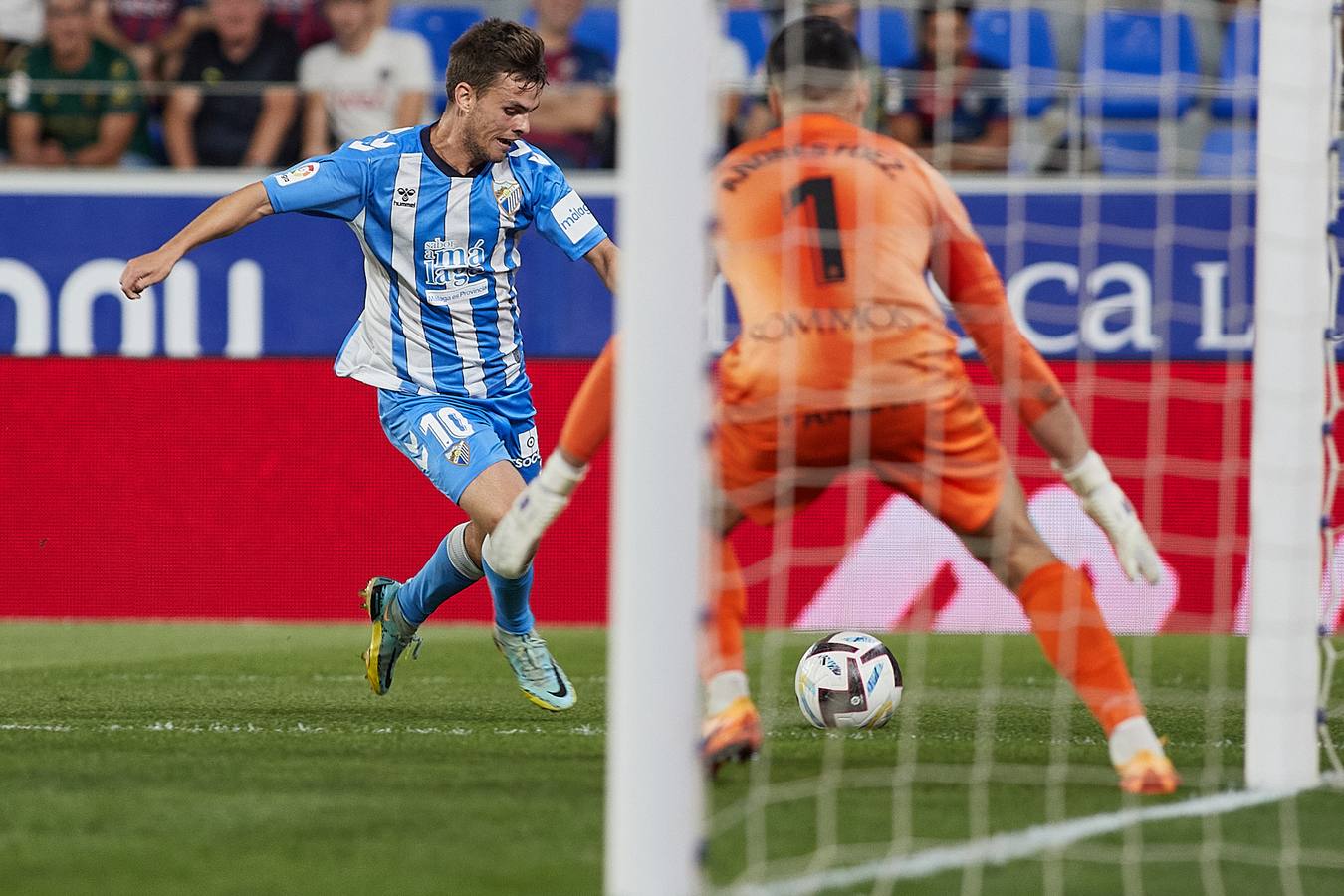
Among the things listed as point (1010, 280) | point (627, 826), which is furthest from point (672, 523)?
point (1010, 280)

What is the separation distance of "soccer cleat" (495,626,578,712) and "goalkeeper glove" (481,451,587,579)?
176 centimetres

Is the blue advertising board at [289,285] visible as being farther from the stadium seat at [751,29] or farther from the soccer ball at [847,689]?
the soccer ball at [847,689]

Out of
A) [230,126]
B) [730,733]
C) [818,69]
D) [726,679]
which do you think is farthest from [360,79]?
[730,733]

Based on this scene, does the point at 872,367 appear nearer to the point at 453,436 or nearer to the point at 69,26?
the point at 453,436

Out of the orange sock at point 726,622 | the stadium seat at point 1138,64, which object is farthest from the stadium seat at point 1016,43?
the orange sock at point 726,622

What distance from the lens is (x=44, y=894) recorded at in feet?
10.8

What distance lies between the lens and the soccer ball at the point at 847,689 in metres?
5.50

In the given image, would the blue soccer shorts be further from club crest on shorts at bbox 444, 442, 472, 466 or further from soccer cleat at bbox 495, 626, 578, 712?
soccer cleat at bbox 495, 626, 578, 712

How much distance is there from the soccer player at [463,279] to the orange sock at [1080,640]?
175 cm

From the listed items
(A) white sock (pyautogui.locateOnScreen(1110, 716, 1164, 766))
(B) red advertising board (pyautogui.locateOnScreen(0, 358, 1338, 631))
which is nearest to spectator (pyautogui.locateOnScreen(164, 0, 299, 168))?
(B) red advertising board (pyautogui.locateOnScreen(0, 358, 1338, 631))

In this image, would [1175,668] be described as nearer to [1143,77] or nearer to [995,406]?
[995,406]

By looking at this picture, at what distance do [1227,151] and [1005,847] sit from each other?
6339 mm

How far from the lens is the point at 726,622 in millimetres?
4668

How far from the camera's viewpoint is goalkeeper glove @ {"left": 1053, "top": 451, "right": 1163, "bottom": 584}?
4.43 meters
